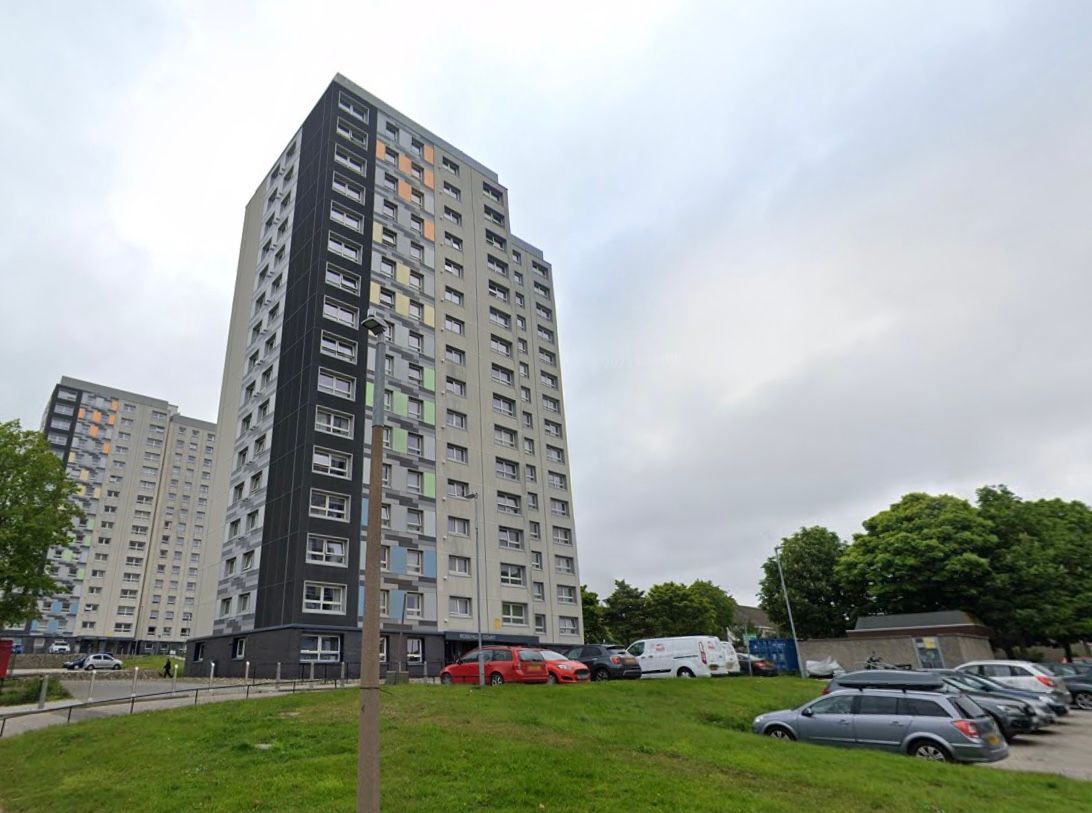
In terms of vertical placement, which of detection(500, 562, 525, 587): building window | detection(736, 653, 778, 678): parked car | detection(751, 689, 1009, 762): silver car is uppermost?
detection(500, 562, 525, 587): building window

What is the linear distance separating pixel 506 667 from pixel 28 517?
2897cm

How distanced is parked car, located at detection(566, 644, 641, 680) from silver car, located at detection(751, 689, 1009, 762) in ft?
40.3

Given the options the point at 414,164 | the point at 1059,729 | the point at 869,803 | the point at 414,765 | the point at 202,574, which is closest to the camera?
the point at 869,803

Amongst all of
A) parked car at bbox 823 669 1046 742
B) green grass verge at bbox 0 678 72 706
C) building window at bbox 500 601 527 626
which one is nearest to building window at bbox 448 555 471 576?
building window at bbox 500 601 527 626

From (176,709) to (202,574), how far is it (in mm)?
28907

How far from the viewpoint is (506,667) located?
24.5 metres

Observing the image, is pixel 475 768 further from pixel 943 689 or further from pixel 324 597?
pixel 324 597

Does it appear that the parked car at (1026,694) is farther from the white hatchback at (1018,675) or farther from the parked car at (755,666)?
the parked car at (755,666)

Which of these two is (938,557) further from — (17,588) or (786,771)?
(17,588)

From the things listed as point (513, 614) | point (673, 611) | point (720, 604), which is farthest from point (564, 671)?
point (720, 604)

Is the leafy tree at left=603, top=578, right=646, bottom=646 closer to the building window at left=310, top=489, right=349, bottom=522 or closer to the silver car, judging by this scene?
the building window at left=310, top=489, right=349, bottom=522

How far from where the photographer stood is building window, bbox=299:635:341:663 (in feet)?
110

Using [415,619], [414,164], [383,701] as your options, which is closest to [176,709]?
[383,701]

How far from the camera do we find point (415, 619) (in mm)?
39031
